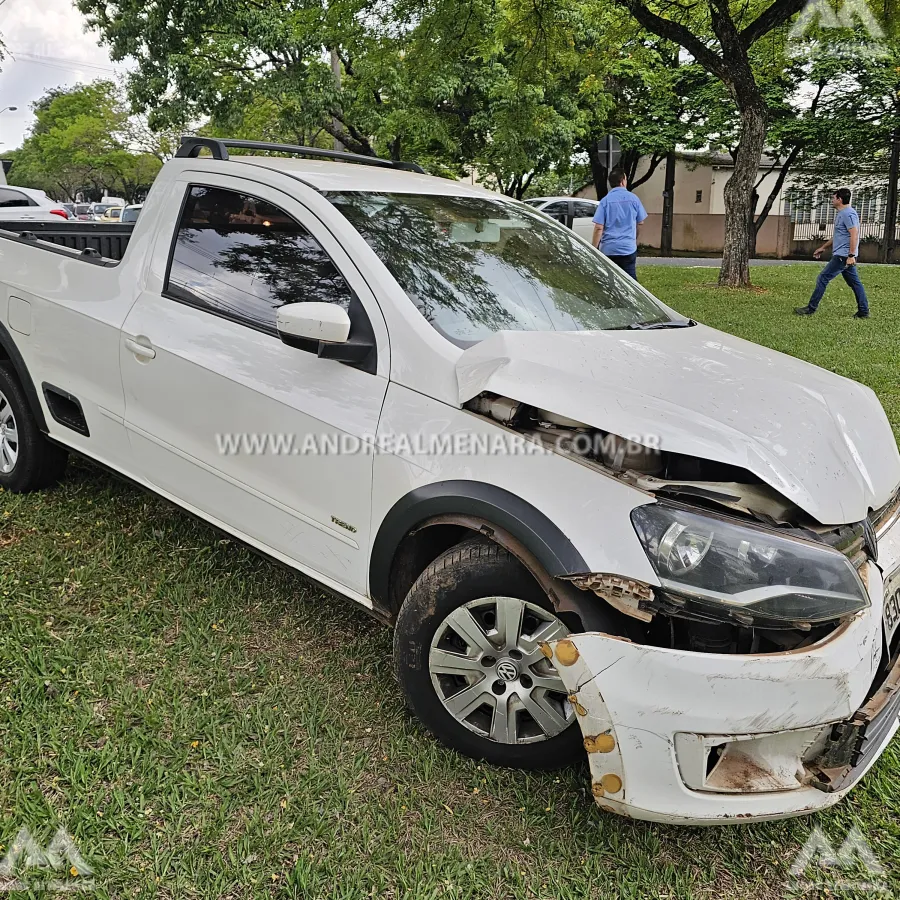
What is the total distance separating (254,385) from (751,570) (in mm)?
1713

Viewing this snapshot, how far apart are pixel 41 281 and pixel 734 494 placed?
3197 millimetres

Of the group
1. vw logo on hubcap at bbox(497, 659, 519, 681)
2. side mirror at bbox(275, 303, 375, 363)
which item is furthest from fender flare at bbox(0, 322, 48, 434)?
vw logo on hubcap at bbox(497, 659, 519, 681)

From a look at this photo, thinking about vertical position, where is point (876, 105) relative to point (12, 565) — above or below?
above

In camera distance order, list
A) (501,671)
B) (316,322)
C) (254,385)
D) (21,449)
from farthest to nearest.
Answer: (21,449)
(254,385)
(316,322)
(501,671)

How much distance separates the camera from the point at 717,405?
229 cm

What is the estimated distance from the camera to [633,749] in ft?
6.66

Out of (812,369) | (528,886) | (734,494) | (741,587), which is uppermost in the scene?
(812,369)

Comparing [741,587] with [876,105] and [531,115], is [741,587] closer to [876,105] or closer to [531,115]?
[531,115]

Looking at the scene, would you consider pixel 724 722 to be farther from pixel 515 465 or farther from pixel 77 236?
pixel 77 236

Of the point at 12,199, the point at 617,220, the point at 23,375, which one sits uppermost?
the point at 12,199

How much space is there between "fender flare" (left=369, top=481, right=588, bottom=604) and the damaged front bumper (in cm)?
21

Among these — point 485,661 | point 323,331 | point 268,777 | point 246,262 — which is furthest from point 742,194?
point 268,777

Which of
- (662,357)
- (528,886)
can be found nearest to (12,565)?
(528,886)

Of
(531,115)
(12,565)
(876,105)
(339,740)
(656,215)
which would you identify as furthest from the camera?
(656,215)
